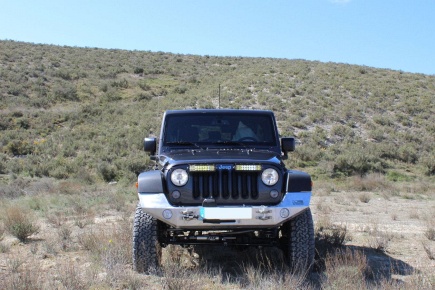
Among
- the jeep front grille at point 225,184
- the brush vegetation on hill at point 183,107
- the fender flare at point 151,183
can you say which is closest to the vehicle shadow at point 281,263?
the jeep front grille at point 225,184

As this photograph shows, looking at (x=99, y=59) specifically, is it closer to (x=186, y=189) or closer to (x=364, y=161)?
(x=364, y=161)

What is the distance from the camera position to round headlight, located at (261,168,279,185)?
5.68m

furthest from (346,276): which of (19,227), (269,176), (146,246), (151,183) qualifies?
(19,227)

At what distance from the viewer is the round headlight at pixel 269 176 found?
5.68 metres

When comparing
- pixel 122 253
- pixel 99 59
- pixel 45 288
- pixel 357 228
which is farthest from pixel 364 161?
pixel 99 59

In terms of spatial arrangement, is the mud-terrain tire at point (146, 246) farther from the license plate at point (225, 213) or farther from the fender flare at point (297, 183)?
the fender flare at point (297, 183)

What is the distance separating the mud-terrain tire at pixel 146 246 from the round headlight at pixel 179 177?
0.53 m

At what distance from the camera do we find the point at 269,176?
5.70 m

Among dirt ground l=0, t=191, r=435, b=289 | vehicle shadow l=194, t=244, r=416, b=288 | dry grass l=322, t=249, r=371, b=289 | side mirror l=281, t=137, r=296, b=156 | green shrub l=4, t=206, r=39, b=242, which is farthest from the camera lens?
green shrub l=4, t=206, r=39, b=242

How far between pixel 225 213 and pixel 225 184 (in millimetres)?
375

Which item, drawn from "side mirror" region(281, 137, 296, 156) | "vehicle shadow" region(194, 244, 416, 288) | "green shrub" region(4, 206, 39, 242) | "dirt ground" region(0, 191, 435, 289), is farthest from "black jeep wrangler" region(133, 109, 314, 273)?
"green shrub" region(4, 206, 39, 242)

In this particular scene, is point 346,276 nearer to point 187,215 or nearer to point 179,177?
point 187,215

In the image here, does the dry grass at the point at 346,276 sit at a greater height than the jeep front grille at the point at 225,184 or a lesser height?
lesser

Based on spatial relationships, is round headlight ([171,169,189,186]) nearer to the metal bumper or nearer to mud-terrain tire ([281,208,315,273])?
the metal bumper
